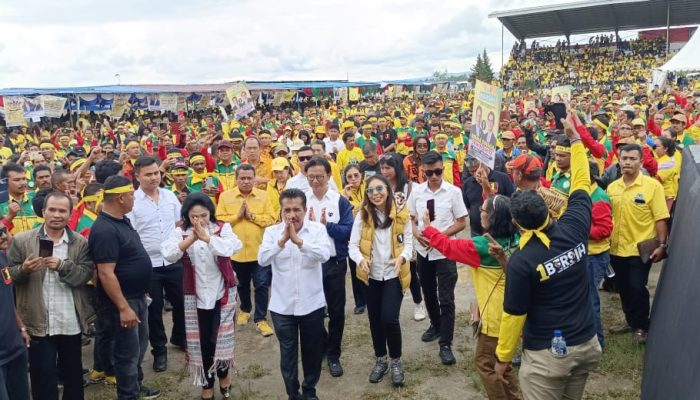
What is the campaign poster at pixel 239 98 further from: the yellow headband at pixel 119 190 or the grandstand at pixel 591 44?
the grandstand at pixel 591 44

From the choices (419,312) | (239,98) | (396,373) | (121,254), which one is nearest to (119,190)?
(121,254)

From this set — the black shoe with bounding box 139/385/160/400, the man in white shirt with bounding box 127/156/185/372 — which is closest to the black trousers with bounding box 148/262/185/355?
the man in white shirt with bounding box 127/156/185/372

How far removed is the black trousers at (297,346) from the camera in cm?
418

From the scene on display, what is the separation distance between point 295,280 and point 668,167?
17.2ft

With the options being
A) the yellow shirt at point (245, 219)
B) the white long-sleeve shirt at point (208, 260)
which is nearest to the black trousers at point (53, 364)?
the white long-sleeve shirt at point (208, 260)

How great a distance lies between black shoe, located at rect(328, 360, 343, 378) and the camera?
495 centimetres

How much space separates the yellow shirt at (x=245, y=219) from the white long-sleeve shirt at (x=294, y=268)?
5.06 feet

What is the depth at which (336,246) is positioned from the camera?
4.85m

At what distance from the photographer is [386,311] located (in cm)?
449

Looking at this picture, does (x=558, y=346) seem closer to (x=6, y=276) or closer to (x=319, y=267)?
(x=319, y=267)

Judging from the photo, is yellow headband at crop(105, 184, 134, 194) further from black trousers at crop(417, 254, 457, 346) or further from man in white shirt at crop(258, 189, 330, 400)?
black trousers at crop(417, 254, 457, 346)

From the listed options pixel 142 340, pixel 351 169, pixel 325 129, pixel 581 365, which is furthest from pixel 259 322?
pixel 325 129

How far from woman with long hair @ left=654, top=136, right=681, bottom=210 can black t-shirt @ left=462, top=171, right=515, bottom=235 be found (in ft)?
7.60

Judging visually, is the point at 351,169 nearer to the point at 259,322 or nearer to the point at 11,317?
the point at 259,322
